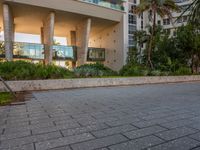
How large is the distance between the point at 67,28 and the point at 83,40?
22.7ft

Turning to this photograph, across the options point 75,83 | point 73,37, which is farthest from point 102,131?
point 73,37

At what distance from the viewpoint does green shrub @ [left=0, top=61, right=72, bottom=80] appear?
12.4 m

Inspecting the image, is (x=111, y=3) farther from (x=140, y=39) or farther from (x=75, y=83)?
(x=75, y=83)

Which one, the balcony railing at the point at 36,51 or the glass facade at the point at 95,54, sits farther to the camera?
the glass facade at the point at 95,54

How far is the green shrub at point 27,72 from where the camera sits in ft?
40.6

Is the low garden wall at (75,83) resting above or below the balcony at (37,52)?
below

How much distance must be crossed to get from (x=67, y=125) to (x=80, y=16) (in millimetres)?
28662

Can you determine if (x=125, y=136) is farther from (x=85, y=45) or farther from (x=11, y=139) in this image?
(x=85, y=45)

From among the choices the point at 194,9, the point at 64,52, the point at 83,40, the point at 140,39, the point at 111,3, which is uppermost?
the point at 111,3

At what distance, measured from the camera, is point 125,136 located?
3424mm

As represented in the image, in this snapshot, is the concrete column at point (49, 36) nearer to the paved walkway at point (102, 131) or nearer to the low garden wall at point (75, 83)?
the low garden wall at point (75, 83)

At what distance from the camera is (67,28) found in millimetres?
37750

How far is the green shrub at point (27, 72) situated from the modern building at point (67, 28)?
13717 millimetres

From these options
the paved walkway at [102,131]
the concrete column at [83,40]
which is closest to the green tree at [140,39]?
the concrete column at [83,40]
